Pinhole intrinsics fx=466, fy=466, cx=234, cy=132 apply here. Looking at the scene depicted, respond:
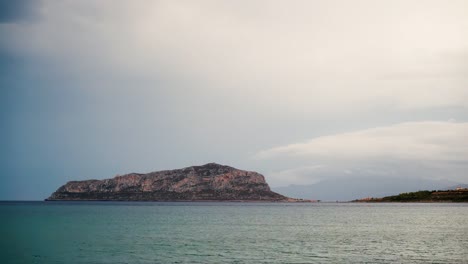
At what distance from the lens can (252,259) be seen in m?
51.9

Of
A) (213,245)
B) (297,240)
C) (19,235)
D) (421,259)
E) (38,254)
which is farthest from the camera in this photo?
(19,235)

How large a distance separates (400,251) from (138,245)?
114 feet

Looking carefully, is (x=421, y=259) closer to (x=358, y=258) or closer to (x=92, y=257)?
(x=358, y=258)

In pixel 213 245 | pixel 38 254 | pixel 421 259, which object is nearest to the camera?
pixel 421 259

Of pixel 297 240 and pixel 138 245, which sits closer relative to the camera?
pixel 138 245

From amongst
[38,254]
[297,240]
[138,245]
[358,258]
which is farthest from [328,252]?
[38,254]

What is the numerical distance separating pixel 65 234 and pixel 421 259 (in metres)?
58.2

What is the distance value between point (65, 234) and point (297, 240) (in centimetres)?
4027

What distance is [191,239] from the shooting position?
72688 mm

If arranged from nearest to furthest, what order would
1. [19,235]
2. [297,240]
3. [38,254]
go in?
[38,254]
[297,240]
[19,235]

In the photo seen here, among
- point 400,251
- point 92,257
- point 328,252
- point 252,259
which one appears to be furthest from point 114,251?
point 400,251

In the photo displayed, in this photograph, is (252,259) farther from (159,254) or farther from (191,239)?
(191,239)

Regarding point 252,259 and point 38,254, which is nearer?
point 252,259

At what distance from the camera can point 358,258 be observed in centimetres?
5212
